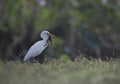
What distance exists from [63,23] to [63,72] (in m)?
13.3

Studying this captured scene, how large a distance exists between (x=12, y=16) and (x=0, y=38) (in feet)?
3.29

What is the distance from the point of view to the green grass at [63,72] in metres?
9.78

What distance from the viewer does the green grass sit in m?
9.78

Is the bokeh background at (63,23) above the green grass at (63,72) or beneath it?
above

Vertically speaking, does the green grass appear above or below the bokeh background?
below

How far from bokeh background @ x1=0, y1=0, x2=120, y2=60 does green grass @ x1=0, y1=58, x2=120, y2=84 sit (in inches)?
338

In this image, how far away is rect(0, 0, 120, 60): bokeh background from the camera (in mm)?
21172

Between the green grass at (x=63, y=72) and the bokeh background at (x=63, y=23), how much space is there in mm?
8575

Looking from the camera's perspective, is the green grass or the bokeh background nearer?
the green grass

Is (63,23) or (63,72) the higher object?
(63,23)

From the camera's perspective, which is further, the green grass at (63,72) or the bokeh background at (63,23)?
the bokeh background at (63,23)

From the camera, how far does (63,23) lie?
2380cm

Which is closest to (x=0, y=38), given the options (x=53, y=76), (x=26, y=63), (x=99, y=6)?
(x=99, y=6)

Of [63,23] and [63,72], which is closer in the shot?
[63,72]
